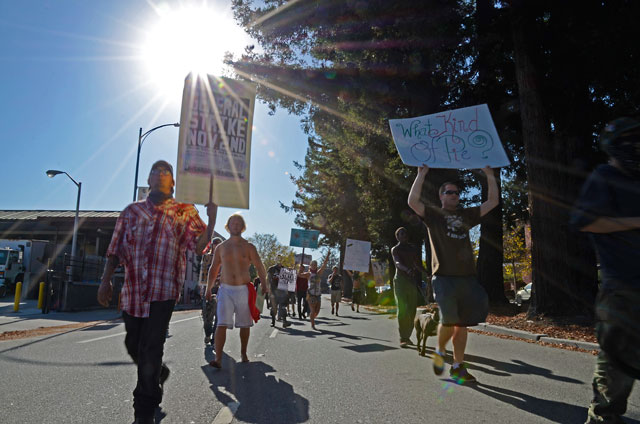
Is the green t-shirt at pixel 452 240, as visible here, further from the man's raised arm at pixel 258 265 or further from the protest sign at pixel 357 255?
the protest sign at pixel 357 255

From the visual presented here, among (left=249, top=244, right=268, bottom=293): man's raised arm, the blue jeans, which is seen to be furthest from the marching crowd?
(left=249, top=244, right=268, bottom=293): man's raised arm

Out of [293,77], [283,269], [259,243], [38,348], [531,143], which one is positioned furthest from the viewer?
[259,243]

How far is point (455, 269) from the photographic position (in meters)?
4.75

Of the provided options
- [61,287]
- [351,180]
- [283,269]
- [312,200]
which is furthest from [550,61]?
[312,200]

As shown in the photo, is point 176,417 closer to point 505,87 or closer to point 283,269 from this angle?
point 283,269

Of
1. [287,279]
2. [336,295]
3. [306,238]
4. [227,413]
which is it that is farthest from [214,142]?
[306,238]

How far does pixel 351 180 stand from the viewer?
36.4m

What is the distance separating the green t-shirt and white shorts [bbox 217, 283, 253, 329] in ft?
8.20

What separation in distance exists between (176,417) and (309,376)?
2108 mm

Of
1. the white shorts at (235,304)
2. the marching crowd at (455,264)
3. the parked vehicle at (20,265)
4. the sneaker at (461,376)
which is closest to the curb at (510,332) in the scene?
A: the sneaker at (461,376)

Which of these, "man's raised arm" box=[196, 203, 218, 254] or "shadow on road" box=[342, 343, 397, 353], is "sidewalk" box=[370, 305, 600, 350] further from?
"man's raised arm" box=[196, 203, 218, 254]

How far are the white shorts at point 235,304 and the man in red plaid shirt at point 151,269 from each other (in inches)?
99.1

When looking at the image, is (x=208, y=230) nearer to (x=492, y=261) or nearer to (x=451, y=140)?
(x=451, y=140)

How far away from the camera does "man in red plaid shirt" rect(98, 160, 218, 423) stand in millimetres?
3322
